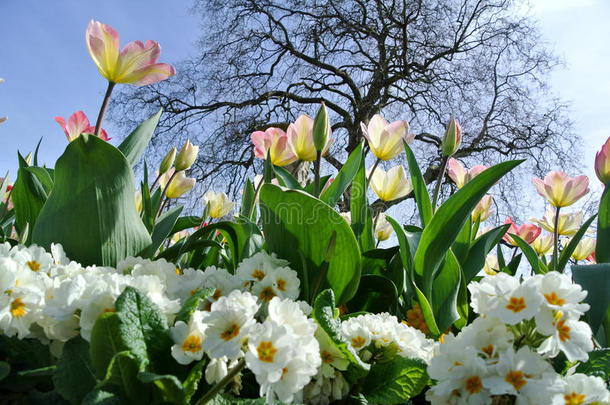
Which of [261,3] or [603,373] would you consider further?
[261,3]

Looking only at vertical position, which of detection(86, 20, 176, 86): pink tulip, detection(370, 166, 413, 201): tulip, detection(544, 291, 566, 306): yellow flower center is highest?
detection(86, 20, 176, 86): pink tulip

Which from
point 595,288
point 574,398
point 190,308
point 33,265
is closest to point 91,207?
point 33,265

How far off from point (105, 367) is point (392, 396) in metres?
0.39

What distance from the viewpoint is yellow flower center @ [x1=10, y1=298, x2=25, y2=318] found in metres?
0.58

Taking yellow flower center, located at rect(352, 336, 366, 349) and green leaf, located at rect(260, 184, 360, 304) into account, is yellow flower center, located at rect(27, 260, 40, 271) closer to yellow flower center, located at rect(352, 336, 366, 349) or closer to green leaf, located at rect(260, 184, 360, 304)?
green leaf, located at rect(260, 184, 360, 304)

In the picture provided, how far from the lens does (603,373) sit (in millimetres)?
679

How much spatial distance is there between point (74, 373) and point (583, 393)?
0.58 meters

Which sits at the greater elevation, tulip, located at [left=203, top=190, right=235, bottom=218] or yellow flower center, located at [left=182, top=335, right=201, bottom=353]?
tulip, located at [left=203, top=190, right=235, bottom=218]

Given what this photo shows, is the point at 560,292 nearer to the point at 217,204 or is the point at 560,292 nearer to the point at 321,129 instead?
the point at 321,129

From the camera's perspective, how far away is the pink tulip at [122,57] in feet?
3.33

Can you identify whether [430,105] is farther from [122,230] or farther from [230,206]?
[122,230]

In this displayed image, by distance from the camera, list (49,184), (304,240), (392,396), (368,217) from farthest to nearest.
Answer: (368,217) → (49,184) → (304,240) → (392,396)

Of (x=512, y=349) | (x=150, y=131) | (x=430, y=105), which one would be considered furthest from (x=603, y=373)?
(x=430, y=105)

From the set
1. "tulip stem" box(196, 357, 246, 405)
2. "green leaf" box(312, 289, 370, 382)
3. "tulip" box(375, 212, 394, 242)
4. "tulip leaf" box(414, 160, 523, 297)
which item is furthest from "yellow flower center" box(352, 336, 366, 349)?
"tulip" box(375, 212, 394, 242)
